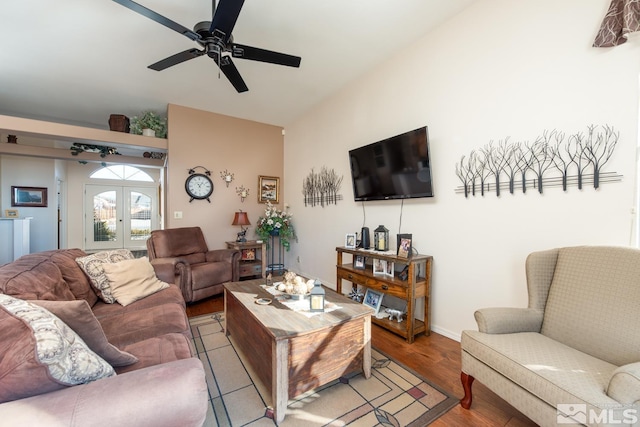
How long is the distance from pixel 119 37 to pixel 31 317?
2752 millimetres

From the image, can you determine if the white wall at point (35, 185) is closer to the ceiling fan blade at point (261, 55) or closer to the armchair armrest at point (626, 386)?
the ceiling fan blade at point (261, 55)

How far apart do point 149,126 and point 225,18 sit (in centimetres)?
316

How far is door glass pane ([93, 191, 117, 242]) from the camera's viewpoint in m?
6.86

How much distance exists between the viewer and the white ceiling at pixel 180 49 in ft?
7.16

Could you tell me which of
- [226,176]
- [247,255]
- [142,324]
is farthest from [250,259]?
[142,324]

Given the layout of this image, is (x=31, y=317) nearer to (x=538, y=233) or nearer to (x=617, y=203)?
(x=538, y=233)

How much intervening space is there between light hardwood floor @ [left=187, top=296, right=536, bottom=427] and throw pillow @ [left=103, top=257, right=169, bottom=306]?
2.80ft

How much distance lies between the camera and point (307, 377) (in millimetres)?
1549

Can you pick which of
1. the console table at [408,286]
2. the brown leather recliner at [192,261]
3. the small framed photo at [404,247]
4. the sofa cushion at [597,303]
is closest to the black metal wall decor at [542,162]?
the sofa cushion at [597,303]

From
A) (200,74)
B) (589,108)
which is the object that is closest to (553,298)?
(589,108)

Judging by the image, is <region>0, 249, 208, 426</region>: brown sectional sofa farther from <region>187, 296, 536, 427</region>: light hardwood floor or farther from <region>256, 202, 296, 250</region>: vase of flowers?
<region>256, 202, 296, 250</region>: vase of flowers

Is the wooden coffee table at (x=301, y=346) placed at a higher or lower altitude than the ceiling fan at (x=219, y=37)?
lower

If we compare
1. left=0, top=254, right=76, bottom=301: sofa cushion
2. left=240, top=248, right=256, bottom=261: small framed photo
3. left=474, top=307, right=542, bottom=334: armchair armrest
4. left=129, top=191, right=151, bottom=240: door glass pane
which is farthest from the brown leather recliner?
left=129, top=191, right=151, bottom=240: door glass pane

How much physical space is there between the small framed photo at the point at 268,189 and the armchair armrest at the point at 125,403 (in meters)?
4.04
